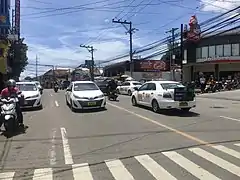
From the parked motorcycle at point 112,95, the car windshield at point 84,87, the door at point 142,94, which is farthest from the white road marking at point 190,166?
the parked motorcycle at point 112,95

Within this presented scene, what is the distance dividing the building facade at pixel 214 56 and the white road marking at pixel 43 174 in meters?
45.9

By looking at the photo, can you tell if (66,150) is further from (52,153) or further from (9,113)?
(9,113)

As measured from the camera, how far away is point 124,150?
9.20 metres

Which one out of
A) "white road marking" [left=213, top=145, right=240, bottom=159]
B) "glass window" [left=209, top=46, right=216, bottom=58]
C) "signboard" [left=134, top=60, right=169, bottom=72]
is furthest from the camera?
"signboard" [left=134, top=60, right=169, bottom=72]

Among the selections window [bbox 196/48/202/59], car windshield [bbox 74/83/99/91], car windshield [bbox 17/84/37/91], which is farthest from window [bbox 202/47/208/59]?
car windshield [bbox 17/84/37/91]

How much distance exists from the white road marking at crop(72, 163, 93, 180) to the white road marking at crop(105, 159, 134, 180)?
0.42 m

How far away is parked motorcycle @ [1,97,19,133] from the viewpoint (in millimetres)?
11547

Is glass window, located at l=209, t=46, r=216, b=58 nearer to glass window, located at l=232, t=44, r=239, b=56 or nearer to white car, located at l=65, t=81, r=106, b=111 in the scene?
glass window, located at l=232, t=44, r=239, b=56

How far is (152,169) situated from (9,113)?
5.75 m

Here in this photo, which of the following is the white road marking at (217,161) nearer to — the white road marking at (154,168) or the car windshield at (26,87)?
the white road marking at (154,168)

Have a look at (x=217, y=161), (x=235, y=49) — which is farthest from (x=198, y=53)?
(x=217, y=161)

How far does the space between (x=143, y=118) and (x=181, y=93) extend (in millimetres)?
2453

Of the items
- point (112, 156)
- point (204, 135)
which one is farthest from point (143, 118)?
point (112, 156)

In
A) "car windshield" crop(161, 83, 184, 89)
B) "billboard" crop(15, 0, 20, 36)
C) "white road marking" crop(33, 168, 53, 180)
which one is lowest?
"white road marking" crop(33, 168, 53, 180)
